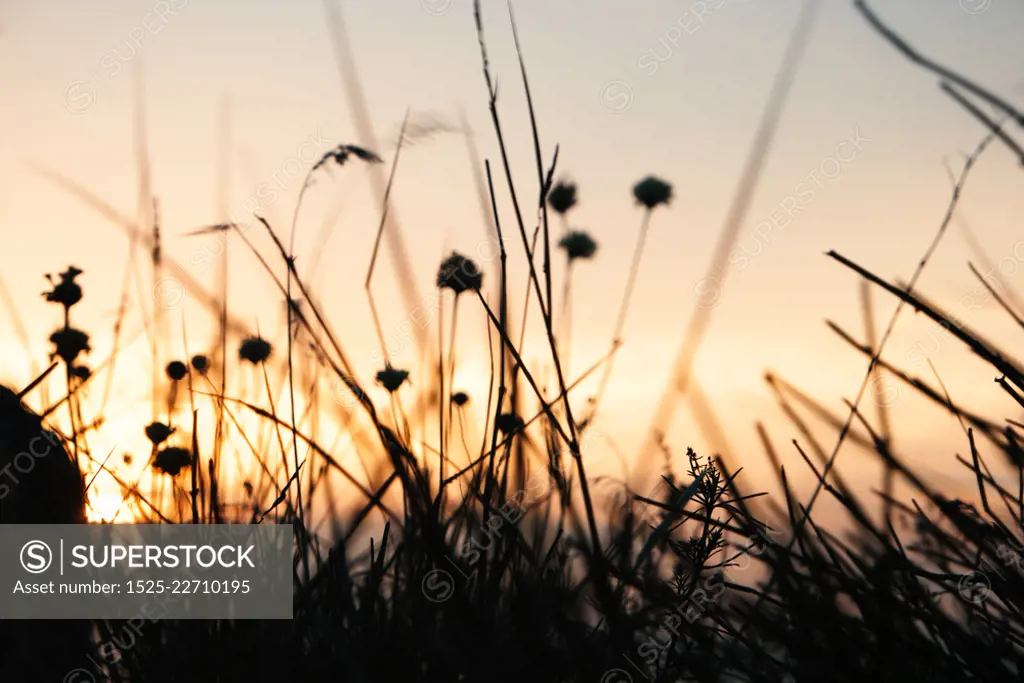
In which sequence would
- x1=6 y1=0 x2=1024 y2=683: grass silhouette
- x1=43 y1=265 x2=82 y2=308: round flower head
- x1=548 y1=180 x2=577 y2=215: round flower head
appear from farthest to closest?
x1=43 y1=265 x2=82 y2=308: round flower head < x1=548 y1=180 x2=577 y2=215: round flower head < x1=6 y1=0 x2=1024 y2=683: grass silhouette

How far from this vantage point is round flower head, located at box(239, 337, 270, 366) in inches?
88.9

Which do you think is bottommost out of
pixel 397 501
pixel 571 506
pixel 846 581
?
pixel 846 581

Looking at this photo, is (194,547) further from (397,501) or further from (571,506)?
(571,506)

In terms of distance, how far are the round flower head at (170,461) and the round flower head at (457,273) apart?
1.08 m

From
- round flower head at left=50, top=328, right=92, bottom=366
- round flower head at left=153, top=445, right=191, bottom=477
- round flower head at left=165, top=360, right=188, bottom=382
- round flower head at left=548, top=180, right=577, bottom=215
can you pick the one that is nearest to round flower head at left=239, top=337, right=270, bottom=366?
round flower head at left=165, top=360, right=188, bottom=382

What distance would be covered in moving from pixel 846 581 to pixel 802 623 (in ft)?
0.29

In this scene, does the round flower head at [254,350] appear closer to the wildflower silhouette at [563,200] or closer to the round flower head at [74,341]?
the round flower head at [74,341]

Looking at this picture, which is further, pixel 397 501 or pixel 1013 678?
pixel 397 501

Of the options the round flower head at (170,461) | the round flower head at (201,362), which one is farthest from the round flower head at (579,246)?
the round flower head at (201,362)

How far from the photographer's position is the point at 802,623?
96 cm

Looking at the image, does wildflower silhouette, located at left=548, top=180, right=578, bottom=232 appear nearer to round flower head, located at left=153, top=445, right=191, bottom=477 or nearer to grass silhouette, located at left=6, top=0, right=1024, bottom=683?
grass silhouette, located at left=6, top=0, right=1024, bottom=683

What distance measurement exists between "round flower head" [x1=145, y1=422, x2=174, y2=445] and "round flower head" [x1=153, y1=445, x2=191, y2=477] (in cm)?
6

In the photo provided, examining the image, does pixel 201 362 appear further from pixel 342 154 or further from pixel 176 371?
pixel 342 154

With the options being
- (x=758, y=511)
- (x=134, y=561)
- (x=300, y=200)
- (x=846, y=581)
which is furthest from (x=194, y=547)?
(x=846, y=581)
